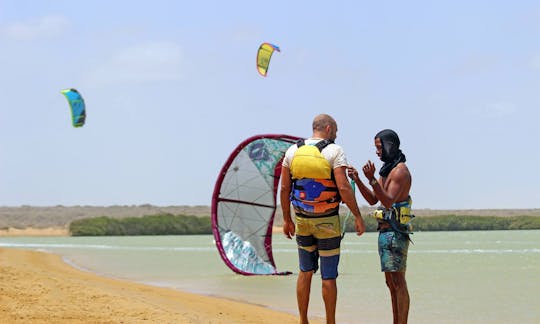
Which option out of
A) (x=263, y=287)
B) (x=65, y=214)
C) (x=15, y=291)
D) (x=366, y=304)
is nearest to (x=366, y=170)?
(x=15, y=291)

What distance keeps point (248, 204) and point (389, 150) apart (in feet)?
31.1

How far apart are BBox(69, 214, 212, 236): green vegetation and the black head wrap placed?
57979 millimetres

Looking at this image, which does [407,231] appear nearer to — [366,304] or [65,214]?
[366,304]

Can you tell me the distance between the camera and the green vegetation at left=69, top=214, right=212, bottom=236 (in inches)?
2530

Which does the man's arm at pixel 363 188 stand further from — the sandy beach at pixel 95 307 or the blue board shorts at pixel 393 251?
the sandy beach at pixel 95 307

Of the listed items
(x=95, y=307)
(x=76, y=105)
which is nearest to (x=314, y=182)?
(x=95, y=307)

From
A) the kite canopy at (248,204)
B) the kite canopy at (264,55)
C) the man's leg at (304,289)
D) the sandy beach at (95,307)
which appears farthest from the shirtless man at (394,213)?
the kite canopy at (264,55)

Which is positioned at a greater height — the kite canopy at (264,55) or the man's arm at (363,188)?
the kite canopy at (264,55)

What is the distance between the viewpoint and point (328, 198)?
6.27 m

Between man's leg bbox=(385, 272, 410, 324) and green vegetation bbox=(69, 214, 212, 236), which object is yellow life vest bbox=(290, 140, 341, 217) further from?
green vegetation bbox=(69, 214, 212, 236)

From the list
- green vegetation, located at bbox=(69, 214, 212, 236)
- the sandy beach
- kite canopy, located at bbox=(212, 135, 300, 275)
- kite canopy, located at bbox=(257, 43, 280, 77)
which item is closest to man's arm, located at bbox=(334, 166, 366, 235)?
the sandy beach

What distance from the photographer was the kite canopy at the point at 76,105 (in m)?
23.7

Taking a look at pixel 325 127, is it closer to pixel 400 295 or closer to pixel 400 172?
pixel 400 172

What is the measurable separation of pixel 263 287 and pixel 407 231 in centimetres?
711
